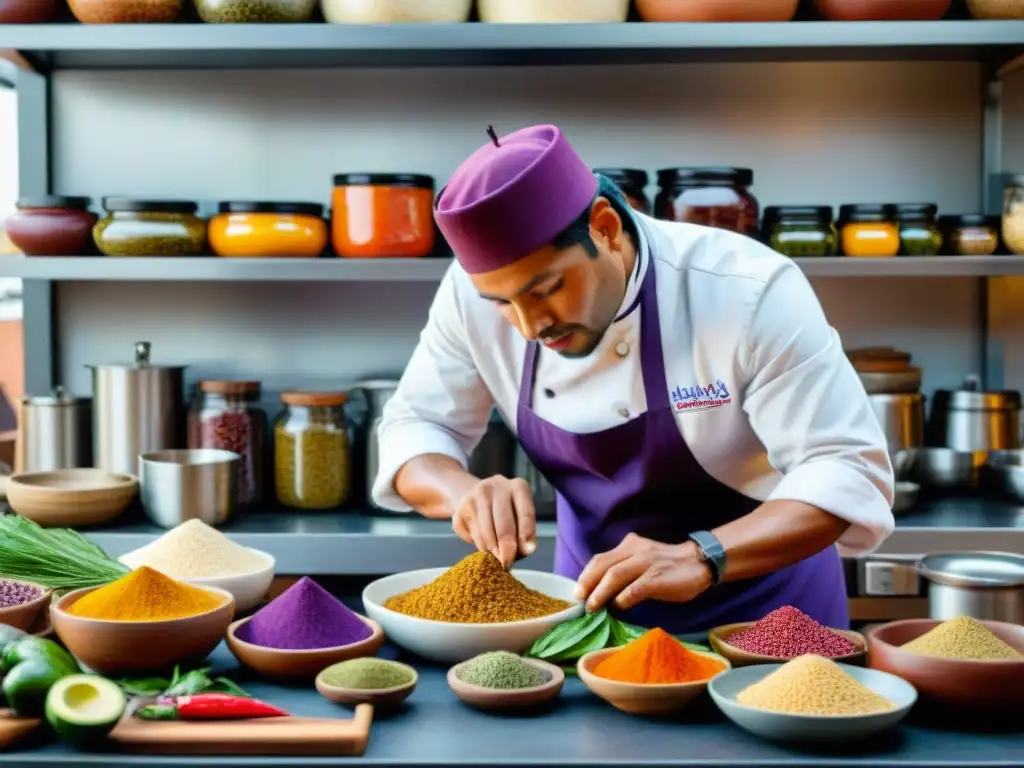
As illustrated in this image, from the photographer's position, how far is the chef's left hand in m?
1.52

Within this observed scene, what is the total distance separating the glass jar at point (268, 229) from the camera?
284cm

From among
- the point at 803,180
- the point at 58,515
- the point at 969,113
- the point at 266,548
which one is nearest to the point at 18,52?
the point at 58,515

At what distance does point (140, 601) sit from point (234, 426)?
1577 mm

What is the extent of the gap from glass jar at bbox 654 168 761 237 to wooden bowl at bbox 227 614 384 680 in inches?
63.9

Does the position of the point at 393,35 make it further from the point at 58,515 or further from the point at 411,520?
the point at 58,515

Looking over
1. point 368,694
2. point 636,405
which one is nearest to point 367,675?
point 368,694

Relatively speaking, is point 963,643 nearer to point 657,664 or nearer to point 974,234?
point 657,664

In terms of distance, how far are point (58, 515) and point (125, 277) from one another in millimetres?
584

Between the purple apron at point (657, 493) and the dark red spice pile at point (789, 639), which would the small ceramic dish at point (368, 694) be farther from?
the purple apron at point (657, 493)

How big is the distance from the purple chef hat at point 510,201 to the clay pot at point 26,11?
1705 millimetres

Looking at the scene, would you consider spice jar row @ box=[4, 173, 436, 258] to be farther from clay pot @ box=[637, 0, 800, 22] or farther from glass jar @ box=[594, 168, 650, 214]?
clay pot @ box=[637, 0, 800, 22]

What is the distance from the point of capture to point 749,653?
4.67 ft

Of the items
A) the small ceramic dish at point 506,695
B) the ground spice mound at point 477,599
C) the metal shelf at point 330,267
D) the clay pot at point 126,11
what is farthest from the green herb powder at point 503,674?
the clay pot at point 126,11

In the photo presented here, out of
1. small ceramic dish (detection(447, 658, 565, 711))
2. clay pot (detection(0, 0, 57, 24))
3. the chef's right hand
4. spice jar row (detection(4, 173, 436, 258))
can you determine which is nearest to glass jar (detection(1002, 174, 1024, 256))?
spice jar row (detection(4, 173, 436, 258))
